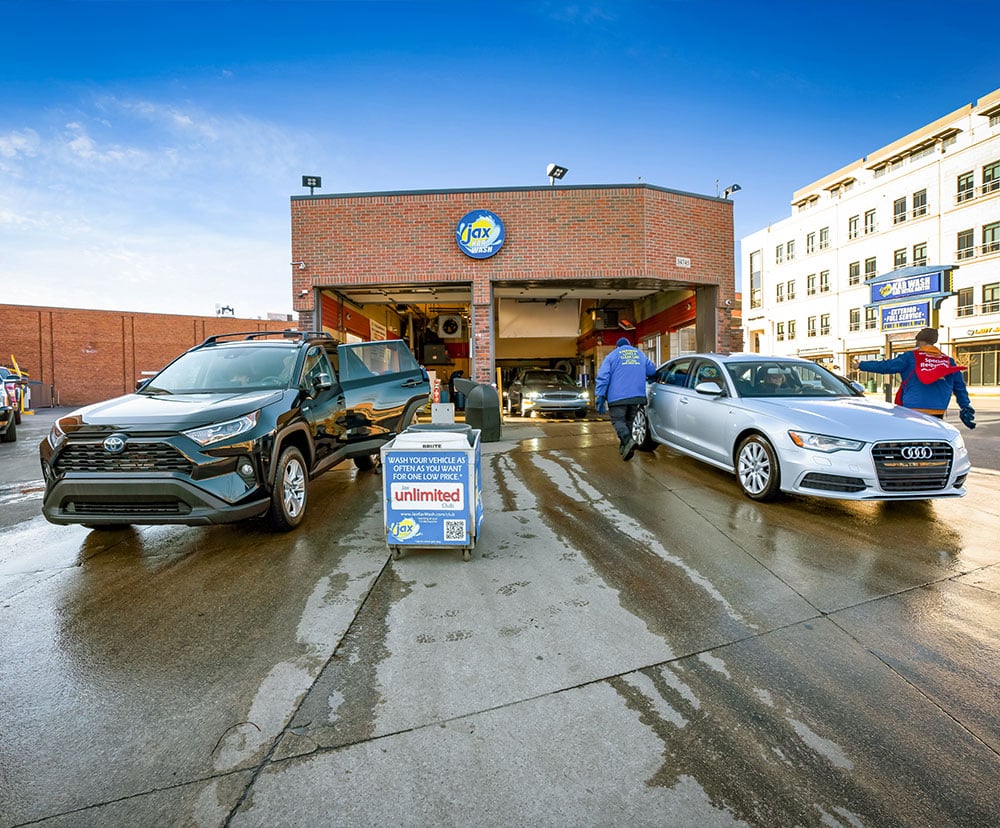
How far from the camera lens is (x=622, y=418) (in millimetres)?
8188

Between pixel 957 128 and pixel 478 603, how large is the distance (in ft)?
152

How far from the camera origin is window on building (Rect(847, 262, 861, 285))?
1550 inches

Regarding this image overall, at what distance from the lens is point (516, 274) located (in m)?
13.8

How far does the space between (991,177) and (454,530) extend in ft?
137

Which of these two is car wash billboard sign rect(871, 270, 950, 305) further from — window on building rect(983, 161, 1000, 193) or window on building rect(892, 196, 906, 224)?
window on building rect(892, 196, 906, 224)

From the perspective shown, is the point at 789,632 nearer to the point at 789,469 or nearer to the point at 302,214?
the point at 789,469

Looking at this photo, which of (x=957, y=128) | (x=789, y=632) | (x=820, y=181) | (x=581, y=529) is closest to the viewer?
(x=789, y=632)

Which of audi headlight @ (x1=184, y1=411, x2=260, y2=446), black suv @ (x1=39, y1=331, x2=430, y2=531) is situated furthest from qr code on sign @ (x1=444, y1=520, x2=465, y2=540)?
audi headlight @ (x1=184, y1=411, x2=260, y2=446)

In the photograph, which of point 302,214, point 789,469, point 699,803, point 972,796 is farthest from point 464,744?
point 302,214

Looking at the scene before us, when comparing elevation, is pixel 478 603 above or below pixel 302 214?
below

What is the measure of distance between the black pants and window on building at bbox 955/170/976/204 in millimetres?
37139

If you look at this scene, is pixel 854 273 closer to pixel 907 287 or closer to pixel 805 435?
pixel 907 287

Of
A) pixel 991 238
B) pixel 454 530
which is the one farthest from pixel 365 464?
pixel 991 238

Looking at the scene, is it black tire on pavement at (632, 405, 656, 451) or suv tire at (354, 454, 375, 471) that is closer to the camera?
suv tire at (354, 454, 375, 471)
